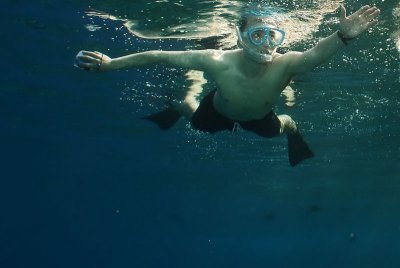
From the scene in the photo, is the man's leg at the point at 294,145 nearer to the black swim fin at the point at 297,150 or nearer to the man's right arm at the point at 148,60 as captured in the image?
the black swim fin at the point at 297,150

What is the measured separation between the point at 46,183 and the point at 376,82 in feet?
151

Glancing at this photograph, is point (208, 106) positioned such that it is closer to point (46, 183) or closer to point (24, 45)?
point (24, 45)

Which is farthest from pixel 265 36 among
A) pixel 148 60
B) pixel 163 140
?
pixel 163 140

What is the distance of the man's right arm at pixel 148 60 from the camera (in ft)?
23.0

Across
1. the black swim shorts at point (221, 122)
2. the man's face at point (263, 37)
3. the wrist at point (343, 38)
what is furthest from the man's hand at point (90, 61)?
the wrist at point (343, 38)

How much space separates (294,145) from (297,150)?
143 millimetres

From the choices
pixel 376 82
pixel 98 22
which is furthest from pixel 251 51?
pixel 376 82

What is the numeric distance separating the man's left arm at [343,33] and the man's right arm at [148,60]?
6.12 feet

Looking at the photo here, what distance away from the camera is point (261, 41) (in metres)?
7.21

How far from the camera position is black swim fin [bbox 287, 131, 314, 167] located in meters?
10.1

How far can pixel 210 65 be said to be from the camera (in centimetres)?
808

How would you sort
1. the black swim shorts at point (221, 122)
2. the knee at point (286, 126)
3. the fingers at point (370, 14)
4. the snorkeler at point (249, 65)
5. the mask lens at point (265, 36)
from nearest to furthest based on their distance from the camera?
the fingers at point (370, 14)
the snorkeler at point (249, 65)
the mask lens at point (265, 36)
the black swim shorts at point (221, 122)
the knee at point (286, 126)

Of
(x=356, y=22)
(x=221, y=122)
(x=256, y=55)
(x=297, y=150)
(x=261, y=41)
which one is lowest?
(x=297, y=150)

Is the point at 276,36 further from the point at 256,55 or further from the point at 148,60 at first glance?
the point at 148,60
